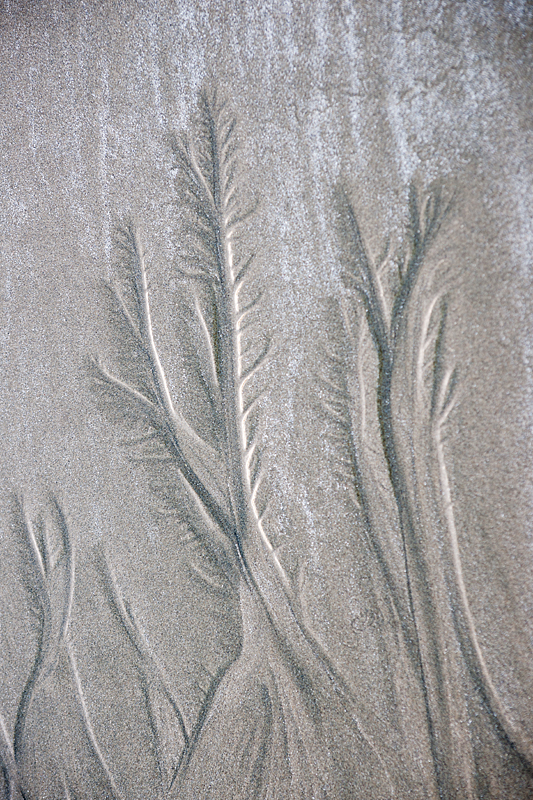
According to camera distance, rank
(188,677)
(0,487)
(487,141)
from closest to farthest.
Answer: (487,141) → (188,677) → (0,487)

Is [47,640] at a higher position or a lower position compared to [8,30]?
lower

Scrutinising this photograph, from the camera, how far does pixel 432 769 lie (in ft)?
2.49

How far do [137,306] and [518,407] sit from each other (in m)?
0.77

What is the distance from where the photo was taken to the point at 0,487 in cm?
99

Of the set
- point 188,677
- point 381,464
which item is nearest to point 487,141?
point 381,464

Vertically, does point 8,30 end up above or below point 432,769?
above

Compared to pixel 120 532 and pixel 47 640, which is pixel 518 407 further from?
pixel 47 640

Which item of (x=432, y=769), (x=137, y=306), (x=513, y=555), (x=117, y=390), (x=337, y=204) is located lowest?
(x=432, y=769)

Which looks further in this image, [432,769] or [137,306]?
[137,306]

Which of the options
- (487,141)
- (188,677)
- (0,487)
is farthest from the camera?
(0,487)

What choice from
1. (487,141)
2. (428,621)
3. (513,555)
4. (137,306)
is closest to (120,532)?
(137,306)

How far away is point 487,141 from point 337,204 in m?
0.27

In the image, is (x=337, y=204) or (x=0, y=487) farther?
(x=0, y=487)

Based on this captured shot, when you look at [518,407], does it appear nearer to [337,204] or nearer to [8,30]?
[337,204]
